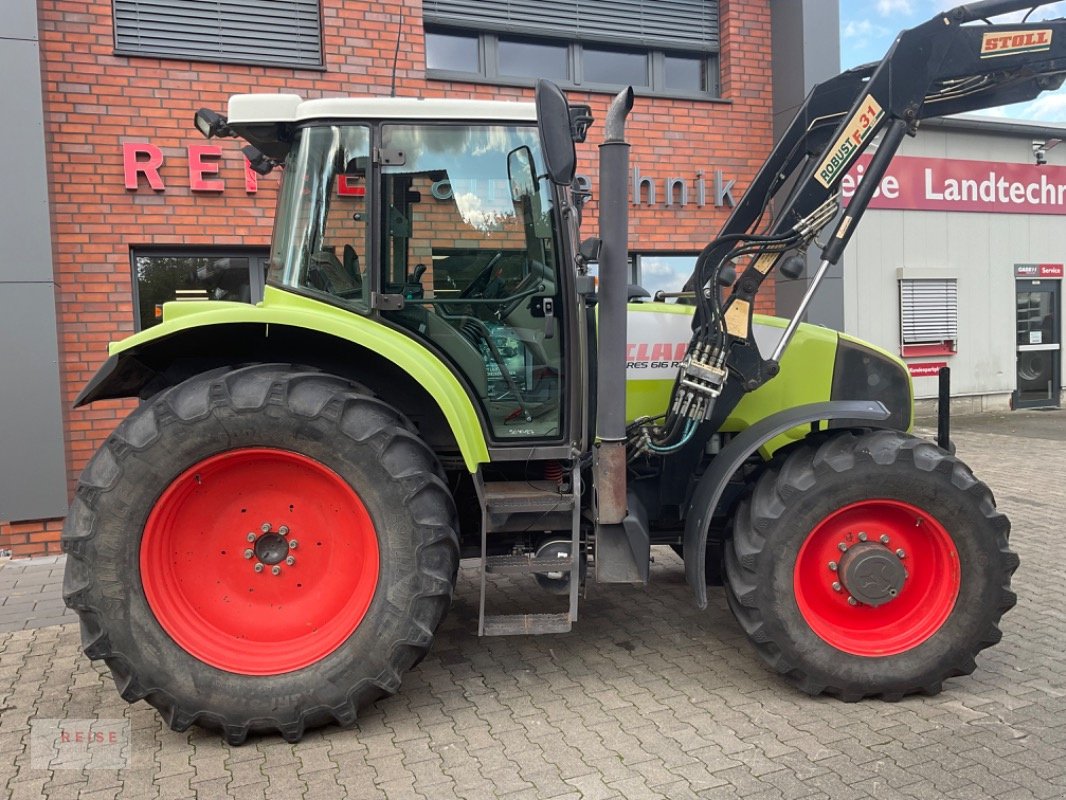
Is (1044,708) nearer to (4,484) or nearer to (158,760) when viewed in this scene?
(158,760)

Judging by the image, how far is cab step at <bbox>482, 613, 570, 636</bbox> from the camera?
311cm

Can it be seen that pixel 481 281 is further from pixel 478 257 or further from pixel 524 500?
pixel 524 500

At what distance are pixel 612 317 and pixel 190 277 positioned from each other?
4.52 m

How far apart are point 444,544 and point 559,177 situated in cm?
142

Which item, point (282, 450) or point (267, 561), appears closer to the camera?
point (282, 450)

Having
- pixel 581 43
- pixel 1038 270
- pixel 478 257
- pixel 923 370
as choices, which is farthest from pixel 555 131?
pixel 1038 270

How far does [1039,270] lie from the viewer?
11.5m

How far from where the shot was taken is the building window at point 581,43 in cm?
709

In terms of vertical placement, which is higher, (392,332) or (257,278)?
(257,278)

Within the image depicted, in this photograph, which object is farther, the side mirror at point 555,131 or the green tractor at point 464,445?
the green tractor at point 464,445

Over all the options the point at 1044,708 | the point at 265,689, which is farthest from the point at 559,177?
the point at 1044,708

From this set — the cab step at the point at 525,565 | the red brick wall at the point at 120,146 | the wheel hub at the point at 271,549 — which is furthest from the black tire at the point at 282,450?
the red brick wall at the point at 120,146

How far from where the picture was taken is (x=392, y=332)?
316 cm

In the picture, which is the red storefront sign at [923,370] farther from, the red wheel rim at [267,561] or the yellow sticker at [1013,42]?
the red wheel rim at [267,561]
